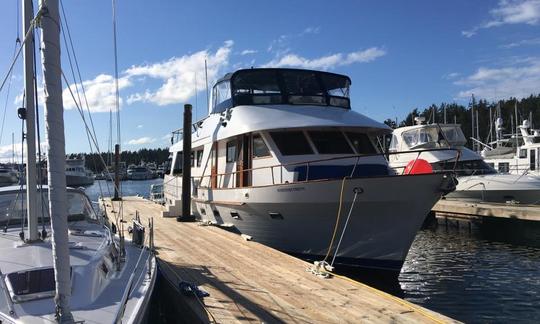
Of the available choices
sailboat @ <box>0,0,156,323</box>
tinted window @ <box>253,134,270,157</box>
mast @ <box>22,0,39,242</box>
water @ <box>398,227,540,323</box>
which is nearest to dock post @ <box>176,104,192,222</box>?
tinted window @ <box>253,134,270,157</box>

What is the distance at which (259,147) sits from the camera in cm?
1149

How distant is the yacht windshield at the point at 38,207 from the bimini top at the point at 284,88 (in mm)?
5998

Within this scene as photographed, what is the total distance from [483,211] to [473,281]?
806 centimetres

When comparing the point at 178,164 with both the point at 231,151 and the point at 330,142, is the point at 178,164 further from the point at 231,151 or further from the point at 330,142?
the point at 330,142

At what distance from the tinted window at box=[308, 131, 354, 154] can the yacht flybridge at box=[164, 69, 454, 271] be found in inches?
0.9

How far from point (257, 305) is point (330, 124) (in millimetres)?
5700

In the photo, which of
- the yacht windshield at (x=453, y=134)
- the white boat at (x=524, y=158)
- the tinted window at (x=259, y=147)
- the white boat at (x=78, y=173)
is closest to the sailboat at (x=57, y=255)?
the tinted window at (x=259, y=147)

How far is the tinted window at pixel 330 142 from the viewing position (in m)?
11.1

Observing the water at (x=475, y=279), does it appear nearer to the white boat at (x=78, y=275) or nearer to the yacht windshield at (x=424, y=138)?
the white boat at (x=78, y=275)

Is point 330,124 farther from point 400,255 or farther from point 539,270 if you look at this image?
point 539,270

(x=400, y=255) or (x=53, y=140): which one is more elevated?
(x=53, y=140)

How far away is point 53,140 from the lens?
120 inches

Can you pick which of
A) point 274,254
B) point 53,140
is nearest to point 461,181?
point 274,254

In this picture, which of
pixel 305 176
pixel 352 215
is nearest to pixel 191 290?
pixel 352 215
